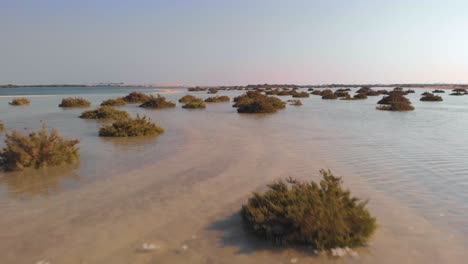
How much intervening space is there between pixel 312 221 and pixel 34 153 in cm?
572

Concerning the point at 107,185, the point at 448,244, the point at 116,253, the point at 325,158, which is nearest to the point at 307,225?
the point at 448,244

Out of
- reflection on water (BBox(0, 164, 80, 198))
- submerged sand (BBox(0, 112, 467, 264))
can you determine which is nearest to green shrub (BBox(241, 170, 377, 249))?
submerged sand (BBox(0, 112, 467, 264))

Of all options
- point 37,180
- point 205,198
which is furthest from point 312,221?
point 37,180

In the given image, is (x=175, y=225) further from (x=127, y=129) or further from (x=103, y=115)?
(x=103, y=115)

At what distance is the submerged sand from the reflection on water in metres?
0.44

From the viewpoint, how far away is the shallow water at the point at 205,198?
124 inches

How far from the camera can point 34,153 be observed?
626cm

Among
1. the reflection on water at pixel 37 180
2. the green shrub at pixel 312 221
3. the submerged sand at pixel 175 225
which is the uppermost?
the green shrub at pixel 312 221

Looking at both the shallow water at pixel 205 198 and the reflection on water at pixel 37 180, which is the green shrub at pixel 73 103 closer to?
the shallow water at pixel 205 198

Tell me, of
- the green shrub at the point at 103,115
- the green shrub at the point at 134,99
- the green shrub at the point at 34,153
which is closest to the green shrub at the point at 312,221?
the green shrub at the point at 34,153

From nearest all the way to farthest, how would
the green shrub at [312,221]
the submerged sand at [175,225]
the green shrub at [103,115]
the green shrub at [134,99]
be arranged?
the submerged sand at [175,225] → the green shrub at [312,221] → the green shrub at [103,115] → the green shrub at [134,99]

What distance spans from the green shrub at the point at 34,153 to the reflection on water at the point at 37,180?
0.20m

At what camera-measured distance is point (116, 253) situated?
3104 millimetres

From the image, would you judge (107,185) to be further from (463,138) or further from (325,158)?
(463,138)
